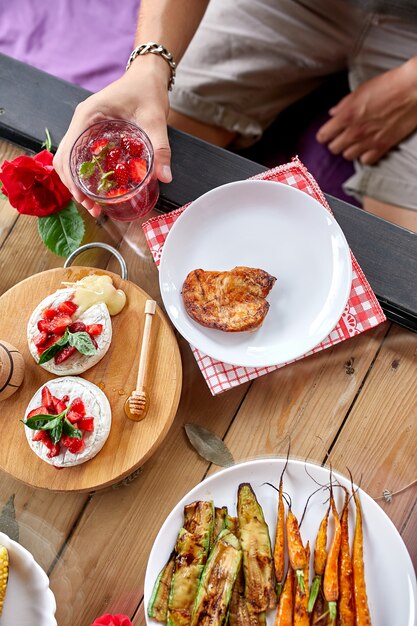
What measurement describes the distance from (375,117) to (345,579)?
3.85 ft

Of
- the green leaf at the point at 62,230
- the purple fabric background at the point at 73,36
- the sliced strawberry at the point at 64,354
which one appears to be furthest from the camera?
the purple fabric background at the point at 73,36

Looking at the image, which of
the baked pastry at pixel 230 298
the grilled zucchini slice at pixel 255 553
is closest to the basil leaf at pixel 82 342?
the baked pastry at pixel 230 298

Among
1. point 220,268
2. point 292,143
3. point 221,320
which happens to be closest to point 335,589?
point 221,320

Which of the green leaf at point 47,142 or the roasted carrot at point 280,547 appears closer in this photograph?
the roasted carrot at point 280,547

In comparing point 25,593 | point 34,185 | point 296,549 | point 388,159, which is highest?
point 388,159

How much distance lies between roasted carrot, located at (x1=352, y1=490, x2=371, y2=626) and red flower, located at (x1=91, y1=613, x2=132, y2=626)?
1.57 feet

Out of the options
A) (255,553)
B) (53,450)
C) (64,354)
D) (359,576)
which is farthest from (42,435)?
(359,576)

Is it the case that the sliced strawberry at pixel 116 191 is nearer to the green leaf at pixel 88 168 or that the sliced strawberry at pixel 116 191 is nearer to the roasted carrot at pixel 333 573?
the green leaf at pixel 88 168

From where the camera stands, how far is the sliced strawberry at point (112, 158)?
1469 millimetres

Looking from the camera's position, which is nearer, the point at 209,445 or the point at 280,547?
the point at 280,547

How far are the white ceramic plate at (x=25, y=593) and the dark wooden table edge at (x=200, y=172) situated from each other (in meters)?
0.86

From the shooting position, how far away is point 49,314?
1500mm

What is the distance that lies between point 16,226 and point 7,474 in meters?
0.61

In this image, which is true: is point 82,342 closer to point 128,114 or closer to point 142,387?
point 142,387
